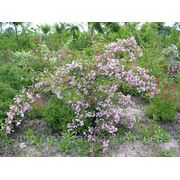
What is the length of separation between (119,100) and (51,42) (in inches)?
183

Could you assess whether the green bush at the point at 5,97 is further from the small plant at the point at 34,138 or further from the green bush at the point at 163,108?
the green bush at the point at 163,108

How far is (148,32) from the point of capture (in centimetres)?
1044

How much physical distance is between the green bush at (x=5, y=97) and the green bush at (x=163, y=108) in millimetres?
2055

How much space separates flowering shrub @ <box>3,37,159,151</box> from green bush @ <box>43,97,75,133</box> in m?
0.08

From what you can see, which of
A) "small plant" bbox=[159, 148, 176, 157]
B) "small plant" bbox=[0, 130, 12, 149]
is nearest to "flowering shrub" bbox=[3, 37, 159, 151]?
"small plant" bbox=[0, 130, 12, 149]

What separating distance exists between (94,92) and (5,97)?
1.31 meters

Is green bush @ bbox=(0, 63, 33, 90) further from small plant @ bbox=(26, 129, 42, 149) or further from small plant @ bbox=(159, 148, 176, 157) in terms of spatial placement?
small plant @ bbox=(159, 148, 176, 157)

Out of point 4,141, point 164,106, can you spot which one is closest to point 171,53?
point 164,106

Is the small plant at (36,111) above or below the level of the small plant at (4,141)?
above

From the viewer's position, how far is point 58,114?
19.6 ft

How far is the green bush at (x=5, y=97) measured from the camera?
605cm

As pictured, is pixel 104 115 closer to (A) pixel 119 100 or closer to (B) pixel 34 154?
(A) pixel 119 100

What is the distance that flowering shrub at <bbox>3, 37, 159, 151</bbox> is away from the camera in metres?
5.74

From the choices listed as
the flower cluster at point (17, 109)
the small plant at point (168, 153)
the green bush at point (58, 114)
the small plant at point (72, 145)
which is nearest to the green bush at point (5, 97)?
the flower cluster at point (17, 109)
